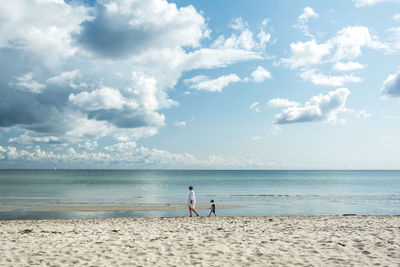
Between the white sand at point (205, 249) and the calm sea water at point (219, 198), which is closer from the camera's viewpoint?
the white sand at point (205, 249)

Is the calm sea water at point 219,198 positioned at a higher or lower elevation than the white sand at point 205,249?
lower

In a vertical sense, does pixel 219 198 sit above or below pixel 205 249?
below

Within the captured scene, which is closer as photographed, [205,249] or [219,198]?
[205,249]

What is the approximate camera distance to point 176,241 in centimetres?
1074

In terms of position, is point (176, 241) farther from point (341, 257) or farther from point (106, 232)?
point (341, 257)

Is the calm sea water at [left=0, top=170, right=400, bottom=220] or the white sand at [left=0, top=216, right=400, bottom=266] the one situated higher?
the white sand at [left=0, top=216, right=400, bottom=266]

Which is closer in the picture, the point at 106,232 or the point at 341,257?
the point at 341,257

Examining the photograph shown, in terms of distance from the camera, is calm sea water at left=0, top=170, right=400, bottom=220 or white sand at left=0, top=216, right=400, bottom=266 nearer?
white sand at left=0, top=216, right=400, bottom=266

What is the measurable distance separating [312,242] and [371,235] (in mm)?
2959

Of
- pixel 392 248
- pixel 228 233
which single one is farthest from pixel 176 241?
pixel 392 248

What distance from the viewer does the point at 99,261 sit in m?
8.55

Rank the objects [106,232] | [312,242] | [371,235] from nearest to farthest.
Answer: [312,242], [371,235], [106,232]

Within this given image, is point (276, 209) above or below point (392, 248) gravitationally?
below

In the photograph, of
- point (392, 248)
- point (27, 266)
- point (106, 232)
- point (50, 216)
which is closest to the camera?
point (27, 266)
